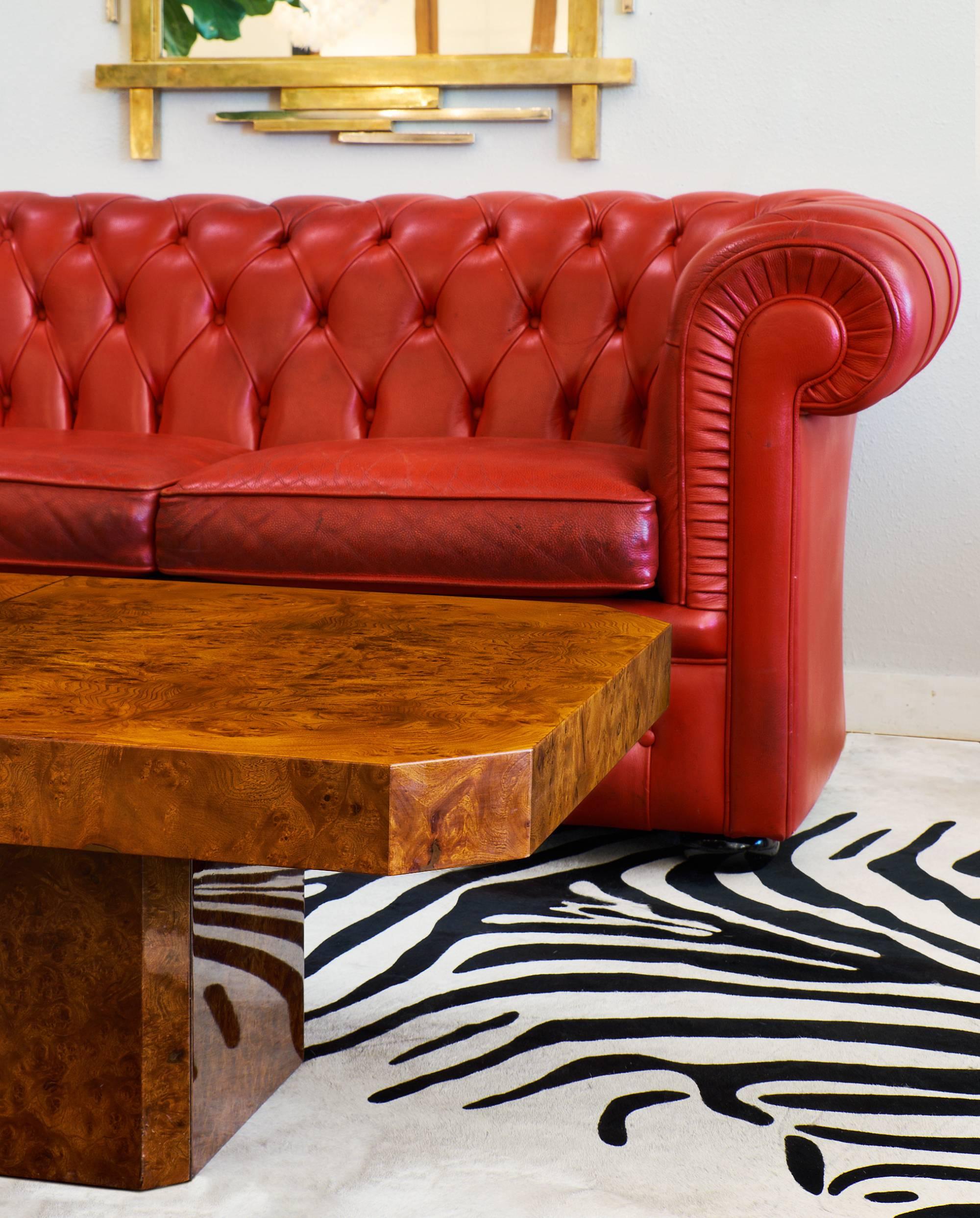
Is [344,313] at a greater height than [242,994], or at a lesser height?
greater

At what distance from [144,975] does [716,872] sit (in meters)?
0.97

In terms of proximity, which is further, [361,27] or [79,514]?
[361,27]

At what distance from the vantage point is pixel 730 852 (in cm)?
183

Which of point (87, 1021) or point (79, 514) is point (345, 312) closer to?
point (79, 514)

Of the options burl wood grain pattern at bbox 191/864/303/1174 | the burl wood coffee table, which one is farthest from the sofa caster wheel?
burl wood grain pattern at bbox 191/864/303/1174

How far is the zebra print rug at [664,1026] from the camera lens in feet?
3.46

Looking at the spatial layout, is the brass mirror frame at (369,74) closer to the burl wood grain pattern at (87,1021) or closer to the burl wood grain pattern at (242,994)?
the burl wood grain pattern at (242,994)

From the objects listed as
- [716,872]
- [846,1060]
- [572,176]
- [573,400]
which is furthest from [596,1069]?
[572,176]

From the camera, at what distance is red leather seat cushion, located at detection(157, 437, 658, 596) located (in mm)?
1766

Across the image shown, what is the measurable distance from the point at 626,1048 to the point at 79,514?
1.10 meters

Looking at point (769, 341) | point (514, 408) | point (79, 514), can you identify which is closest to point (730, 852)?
point (769, 341)

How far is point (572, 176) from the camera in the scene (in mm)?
2672

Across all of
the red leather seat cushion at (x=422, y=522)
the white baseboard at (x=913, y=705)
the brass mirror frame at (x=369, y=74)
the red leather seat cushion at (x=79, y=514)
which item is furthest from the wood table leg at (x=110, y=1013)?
the brass mirror frame at (x=369, y=74)

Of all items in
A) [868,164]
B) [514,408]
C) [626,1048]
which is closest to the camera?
[626,1048]
